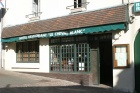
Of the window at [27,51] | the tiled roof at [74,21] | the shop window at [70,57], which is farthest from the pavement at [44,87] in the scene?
the tiled roof at [74,21]

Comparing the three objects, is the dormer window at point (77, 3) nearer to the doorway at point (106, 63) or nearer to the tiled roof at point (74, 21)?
the tiled roof at point (74, 21)

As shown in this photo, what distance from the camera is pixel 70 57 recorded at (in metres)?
17.0

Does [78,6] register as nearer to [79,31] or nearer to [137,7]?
[79,31]

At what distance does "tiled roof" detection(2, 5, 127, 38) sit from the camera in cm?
1405

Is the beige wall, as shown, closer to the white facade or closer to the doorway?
the white facade

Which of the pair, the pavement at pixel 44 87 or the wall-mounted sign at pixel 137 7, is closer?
the pavement at pixel 44 87

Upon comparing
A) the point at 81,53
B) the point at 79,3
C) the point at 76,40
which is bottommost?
the point at 81,53

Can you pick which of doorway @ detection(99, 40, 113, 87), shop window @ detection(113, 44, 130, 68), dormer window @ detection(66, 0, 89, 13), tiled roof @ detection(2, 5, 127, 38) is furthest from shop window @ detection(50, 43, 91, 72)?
shop window @ detection(113, 44, 130, 68)

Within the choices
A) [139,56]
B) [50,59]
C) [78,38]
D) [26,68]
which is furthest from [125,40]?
[26,68]

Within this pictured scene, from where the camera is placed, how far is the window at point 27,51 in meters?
19.5

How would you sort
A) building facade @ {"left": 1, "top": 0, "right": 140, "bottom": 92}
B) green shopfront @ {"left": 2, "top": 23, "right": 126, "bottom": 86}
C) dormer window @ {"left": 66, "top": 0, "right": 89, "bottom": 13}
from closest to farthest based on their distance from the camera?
building facade @ {"left": 1, "top": 0, "right": 140, "bottom": 92}, green shopfront @ {"left": 2, "top": 23, "right": 126, "bottom": 86}, dormer window @ {"left": 66, "top": 0, "right": 89, "bottom": 13}

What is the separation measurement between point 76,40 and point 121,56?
3432 millimetres

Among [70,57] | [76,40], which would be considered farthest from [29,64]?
[76,40]

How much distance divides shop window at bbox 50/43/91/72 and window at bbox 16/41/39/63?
1.79 meters
